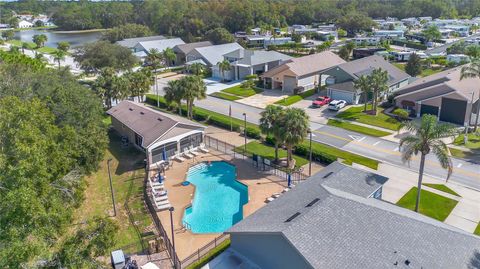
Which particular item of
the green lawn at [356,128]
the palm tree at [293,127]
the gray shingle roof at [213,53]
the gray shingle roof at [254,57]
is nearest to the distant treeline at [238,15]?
the gray shingle roof at [213,53]

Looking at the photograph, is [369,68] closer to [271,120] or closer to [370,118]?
[370,118]

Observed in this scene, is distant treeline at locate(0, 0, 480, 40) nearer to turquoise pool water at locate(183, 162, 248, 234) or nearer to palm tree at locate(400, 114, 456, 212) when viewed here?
turquoise pool water at locate(183, 162, 248, 234)

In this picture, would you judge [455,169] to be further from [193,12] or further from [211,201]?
[193,12]

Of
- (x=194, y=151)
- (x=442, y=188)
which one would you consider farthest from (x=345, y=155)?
(x=194, y=151)

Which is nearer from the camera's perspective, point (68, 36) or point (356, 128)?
point (356, 128)

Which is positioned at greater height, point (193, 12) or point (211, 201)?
point (193, 12)

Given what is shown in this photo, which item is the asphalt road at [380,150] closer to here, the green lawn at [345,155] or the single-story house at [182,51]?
the green lawn at [345,155]

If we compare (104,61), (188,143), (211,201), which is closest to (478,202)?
(211,201)
